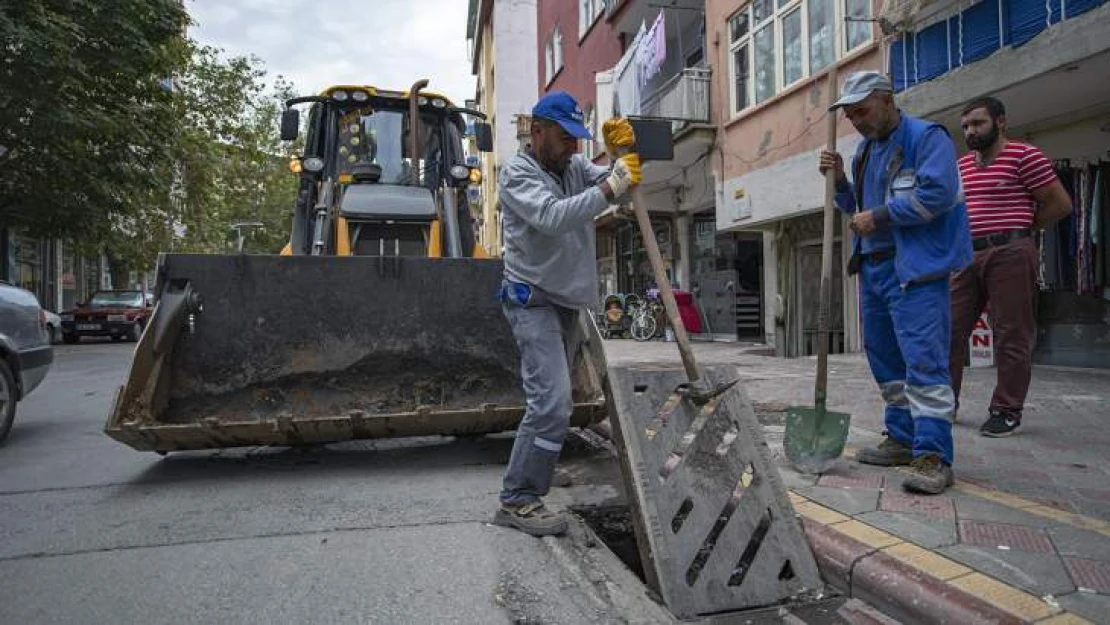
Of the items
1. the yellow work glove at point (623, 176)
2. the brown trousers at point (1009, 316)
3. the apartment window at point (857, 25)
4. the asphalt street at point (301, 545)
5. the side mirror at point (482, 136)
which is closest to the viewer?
the asphalt street at point (301, 545)

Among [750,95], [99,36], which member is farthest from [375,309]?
[99,36]

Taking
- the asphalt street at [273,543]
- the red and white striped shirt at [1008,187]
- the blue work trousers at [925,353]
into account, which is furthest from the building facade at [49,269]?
the blue work trousers at [925,353]

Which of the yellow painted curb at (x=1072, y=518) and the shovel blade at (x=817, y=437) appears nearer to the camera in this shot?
the yellow painted curb at (x=1072, y=518)

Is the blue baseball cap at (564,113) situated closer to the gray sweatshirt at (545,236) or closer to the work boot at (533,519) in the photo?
the gray sweatshirt at (545,236)

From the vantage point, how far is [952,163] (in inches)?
129

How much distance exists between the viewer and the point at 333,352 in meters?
4.70

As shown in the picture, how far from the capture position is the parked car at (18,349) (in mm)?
5609

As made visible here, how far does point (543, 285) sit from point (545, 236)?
0.20 m

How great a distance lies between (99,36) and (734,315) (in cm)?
1302

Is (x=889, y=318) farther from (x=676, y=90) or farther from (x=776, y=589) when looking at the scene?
(x=676, y=90)

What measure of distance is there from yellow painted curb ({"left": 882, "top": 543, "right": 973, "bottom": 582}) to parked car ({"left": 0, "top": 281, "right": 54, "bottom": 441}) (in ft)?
19.4

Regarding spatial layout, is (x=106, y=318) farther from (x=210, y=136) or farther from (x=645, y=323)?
(x=645, y=323)

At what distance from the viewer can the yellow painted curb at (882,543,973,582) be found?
7.80 ft

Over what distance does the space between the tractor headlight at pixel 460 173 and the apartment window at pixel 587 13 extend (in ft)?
44.8
